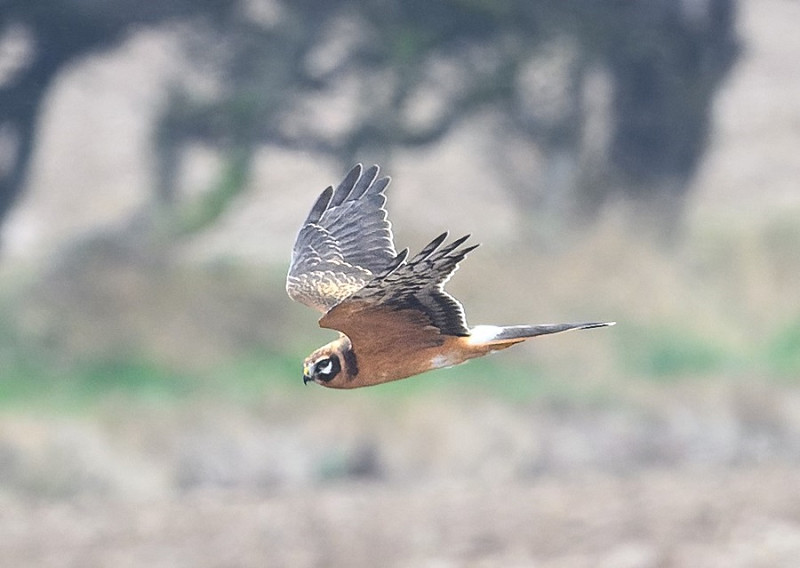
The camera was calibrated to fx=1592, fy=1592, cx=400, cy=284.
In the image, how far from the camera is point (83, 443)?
15.0 metres

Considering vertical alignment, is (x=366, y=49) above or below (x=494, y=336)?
above

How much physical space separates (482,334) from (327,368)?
0.39 m

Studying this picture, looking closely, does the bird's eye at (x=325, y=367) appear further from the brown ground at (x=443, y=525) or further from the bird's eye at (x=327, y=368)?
the brown ground at (x=443, y=525)

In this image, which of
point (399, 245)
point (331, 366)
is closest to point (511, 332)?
point (331, 366)

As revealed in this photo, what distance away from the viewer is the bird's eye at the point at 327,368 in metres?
3.67

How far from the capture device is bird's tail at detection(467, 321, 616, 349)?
11.3ft

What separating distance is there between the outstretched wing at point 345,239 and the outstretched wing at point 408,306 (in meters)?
0.77

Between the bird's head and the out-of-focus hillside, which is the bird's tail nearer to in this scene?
the bird's head

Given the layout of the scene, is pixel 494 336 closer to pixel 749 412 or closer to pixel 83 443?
pixel 83 443

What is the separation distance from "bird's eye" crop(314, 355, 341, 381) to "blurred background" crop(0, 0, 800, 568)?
9.85m

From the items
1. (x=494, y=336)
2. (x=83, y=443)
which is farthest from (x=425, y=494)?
(x=494, y=336)

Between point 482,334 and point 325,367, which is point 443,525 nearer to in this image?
point 482,334

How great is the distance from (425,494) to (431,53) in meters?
5.64

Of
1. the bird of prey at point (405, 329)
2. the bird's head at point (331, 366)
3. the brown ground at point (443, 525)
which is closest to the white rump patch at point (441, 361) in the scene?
the bird of prey at point (405, 329)
